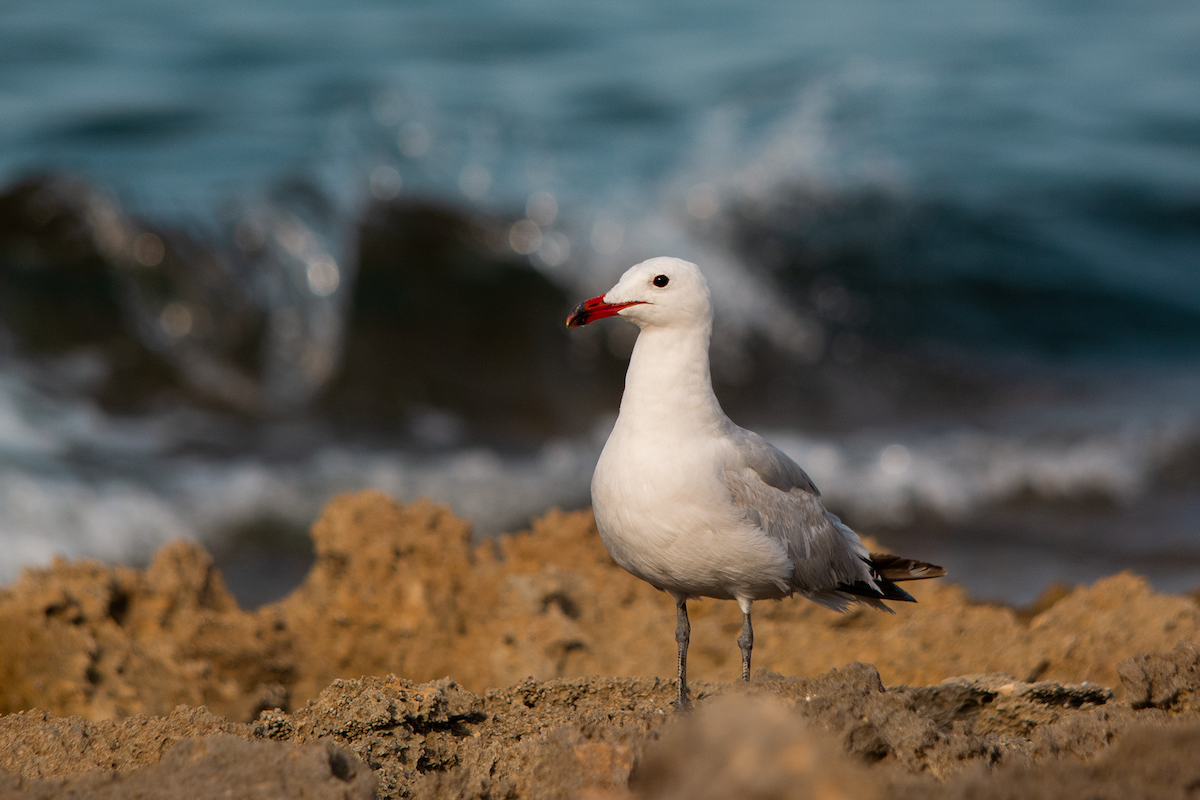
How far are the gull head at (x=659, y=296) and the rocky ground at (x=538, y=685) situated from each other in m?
1.09

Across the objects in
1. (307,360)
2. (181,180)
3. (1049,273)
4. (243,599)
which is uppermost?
(181,180)

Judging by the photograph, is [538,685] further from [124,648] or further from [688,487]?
[124,648]

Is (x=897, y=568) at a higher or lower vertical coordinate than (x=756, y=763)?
higher

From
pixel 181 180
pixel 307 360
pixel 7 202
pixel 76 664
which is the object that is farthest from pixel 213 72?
pixel 76 664

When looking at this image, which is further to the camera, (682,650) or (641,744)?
(682,650)

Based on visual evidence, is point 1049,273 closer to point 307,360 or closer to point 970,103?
point 970,103

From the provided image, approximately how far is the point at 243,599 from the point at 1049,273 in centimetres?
1016

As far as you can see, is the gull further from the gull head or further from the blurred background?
the blurred background

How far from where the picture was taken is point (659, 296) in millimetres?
3738

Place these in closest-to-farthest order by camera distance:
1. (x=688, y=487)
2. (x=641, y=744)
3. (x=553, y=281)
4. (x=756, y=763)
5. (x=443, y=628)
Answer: (x=756, y=763) → (x=641, y=744) → (x=688, y=487) → (x=443, y=628) → (x=553, y=281)

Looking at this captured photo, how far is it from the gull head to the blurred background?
4231mm

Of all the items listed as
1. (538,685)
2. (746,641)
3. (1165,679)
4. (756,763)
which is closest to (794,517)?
(746,641)

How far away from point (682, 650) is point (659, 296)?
1188 millimetres

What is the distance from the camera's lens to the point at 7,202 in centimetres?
1185
